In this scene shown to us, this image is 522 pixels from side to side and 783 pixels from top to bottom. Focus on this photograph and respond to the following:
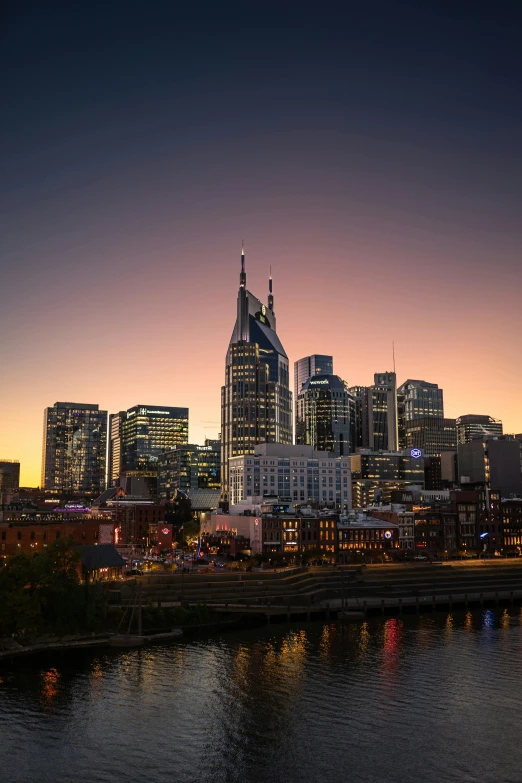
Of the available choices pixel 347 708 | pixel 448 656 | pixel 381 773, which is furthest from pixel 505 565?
pixel 381 773

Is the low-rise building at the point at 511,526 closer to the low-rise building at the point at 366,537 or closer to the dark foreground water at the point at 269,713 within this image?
the low-rise building at the point at 366,537

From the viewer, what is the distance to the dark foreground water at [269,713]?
53.5 m

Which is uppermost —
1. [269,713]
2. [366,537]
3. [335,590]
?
[366,537]

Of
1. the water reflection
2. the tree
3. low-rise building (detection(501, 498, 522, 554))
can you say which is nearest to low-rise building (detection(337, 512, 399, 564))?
low-rise building (detection(501, 498, 522, 554))

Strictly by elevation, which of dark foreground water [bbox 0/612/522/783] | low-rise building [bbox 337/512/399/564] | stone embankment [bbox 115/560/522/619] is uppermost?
low-rise building [bbox 337/512/399/564]

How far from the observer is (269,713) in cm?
6488

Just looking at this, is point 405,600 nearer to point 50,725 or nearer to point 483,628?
point 483,628

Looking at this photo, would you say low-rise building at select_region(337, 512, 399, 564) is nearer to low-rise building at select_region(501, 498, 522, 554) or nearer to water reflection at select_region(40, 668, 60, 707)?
low-rise building at select_region(501, 498, 522, 554)

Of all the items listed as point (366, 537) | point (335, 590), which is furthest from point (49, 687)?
point (366, 537)

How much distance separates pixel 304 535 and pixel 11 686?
97117mm

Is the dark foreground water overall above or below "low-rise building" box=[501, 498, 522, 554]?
below

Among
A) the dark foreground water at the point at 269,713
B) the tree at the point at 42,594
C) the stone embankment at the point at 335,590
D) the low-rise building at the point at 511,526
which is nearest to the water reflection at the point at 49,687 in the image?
the dark foreground water at the point at 269,713

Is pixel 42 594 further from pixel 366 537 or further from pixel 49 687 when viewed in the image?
pixel 366 537

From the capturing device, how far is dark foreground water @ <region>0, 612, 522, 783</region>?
53531 millimetres
